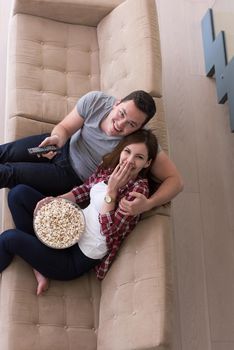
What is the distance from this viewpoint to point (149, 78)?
6.47 feet

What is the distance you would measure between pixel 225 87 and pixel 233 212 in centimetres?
73

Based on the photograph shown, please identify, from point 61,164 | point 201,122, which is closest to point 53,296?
point 61,164

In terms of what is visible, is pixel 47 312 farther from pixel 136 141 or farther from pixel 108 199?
pixel 136 141

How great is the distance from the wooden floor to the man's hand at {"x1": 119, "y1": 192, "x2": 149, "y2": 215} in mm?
654

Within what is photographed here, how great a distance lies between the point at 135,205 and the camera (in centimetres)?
164

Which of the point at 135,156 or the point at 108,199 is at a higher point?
the point at 135,156

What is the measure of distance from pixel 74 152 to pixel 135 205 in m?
0.47

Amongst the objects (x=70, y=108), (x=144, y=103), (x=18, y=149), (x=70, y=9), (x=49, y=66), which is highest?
(x=70, y=9)

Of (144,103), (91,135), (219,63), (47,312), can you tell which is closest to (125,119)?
(144,103)

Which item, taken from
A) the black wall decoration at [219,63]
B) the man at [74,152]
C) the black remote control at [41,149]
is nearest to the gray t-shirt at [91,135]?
the man at [74,152]

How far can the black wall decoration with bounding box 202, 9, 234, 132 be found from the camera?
2.50 meters

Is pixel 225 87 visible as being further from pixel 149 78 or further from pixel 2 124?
pixel 2 124

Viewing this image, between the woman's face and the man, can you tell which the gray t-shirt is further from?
the woman's face

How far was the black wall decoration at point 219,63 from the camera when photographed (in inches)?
98.6
